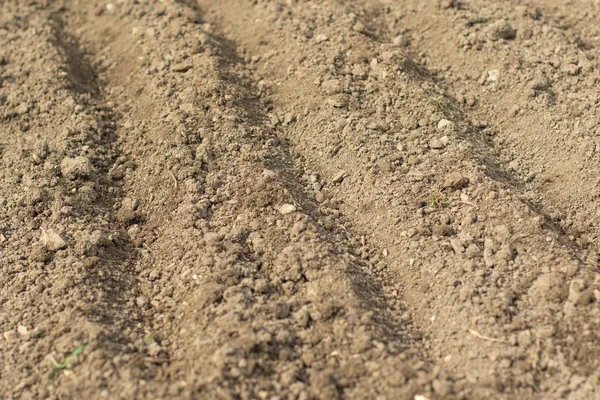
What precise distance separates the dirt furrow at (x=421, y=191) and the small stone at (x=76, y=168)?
124cm

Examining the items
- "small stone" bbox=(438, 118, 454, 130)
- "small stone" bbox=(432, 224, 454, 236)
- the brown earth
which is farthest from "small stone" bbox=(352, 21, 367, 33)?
"small stone" bbox=(432, 224, 454, 236)

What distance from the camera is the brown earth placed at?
314cm

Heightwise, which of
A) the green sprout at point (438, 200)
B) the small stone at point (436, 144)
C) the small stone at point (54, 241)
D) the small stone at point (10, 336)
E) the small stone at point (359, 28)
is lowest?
the small stone at point (10, 336)

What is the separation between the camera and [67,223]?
3.93 metres

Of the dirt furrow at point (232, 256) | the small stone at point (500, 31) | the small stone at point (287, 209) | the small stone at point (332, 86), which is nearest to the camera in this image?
the dirt furrow at point (232, 256)

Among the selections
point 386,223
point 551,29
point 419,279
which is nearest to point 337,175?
point 386,223

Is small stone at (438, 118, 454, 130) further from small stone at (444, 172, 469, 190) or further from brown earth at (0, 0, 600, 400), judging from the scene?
small stone at (444, 172, 469, 190)

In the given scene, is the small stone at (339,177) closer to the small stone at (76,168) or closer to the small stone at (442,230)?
the small stone at (442,230)

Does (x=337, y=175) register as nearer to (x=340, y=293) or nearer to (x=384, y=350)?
(x=340, y=293)

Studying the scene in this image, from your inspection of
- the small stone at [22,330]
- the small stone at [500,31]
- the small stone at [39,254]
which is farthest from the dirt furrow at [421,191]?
the small stone at [22,330]

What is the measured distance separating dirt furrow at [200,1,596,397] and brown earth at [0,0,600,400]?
0.01m

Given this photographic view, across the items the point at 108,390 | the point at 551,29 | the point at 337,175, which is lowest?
the point at 108,390

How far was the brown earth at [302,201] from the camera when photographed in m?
3.14

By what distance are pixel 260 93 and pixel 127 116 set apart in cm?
92
